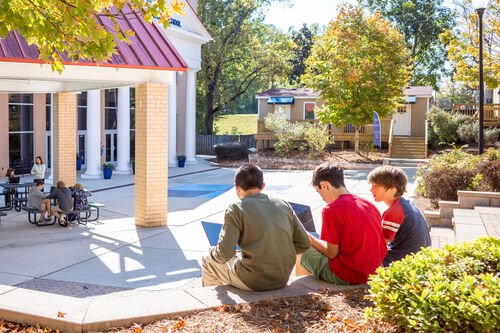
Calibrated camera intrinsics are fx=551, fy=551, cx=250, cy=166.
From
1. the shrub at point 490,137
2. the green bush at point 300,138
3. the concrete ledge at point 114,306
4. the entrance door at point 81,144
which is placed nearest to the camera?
the concrete ledge at point 114,306

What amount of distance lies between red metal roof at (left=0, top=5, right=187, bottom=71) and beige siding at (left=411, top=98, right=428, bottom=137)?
2890cm

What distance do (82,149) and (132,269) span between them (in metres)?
22.9

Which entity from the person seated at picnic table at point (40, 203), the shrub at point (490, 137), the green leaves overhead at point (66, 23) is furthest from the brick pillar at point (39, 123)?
the shrub at point (490, 137)

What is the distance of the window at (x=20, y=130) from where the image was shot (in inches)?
969

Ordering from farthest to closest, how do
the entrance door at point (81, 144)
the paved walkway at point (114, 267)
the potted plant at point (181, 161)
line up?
the potted plant at point (181, 161), the entrance door at point (81, 144), the paved walkway at point (114, 267)

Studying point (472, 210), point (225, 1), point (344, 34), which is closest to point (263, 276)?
point (472, 210)

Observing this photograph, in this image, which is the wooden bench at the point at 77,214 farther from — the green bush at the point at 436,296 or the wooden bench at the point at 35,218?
the green bush at the point at 436,296

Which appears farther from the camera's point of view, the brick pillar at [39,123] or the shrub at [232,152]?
the shrub at [232,152]

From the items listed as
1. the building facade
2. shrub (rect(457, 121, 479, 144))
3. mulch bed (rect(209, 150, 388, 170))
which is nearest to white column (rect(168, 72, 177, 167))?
the building facade

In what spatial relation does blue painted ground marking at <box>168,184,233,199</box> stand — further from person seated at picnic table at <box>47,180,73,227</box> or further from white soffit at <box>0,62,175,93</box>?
person seated at picnic table at <box>47,180,73,227</box>

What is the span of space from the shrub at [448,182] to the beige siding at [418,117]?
2769 cm

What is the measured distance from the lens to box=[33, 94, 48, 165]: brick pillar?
2588 cm

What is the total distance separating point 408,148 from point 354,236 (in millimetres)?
29839

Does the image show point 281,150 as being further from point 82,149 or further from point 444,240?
point 444,240
